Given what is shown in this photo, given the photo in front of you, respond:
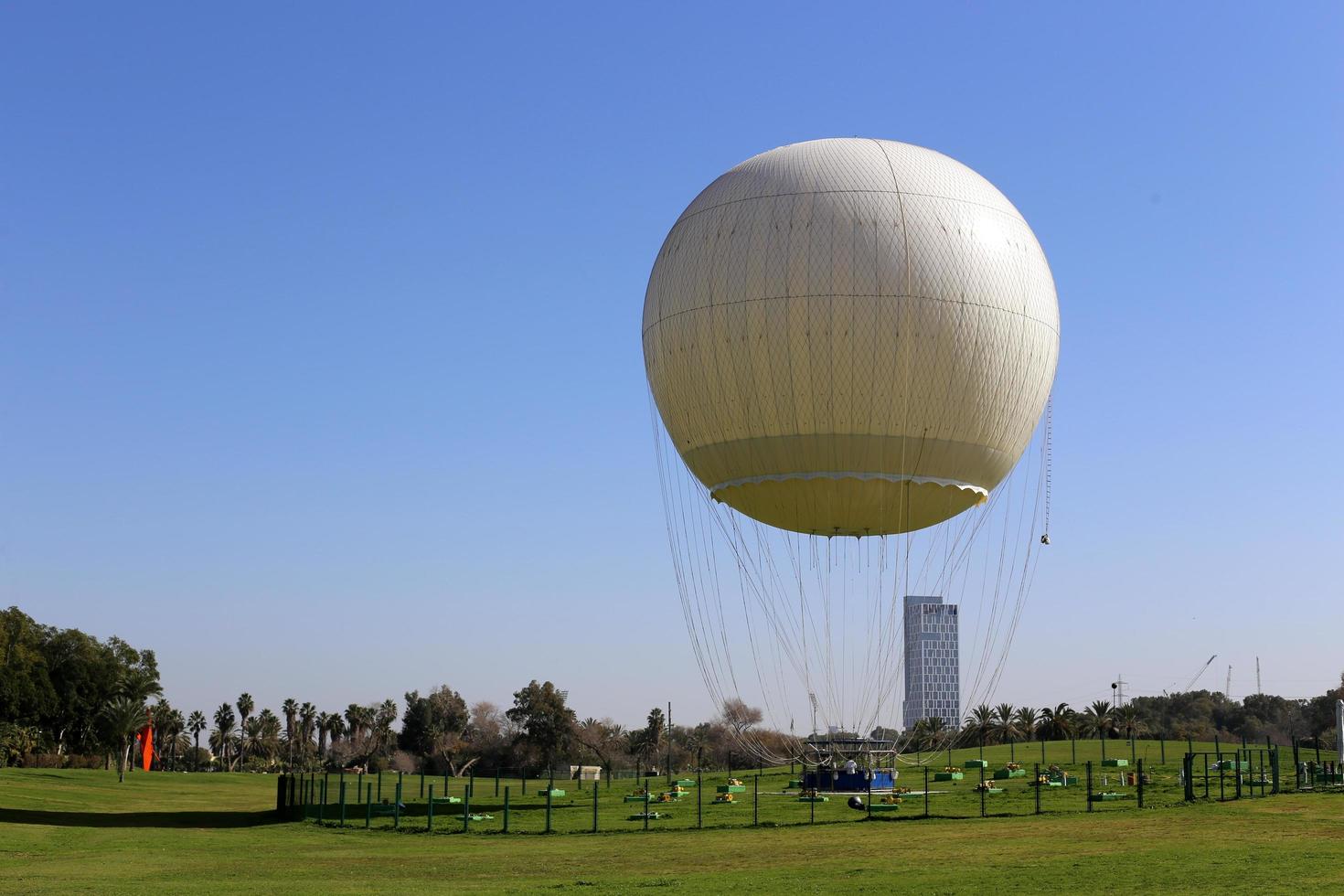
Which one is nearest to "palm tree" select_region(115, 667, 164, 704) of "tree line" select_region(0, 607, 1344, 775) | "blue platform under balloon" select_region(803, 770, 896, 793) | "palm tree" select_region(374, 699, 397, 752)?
"tree line" select_region(0, 607, 1344, 775)

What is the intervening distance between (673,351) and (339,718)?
13270cm

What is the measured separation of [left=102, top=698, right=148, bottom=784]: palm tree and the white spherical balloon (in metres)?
66.1

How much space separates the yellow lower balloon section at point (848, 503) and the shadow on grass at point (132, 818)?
20.7m

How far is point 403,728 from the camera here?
13062 centimetres

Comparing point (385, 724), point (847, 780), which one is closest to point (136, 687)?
point (385, 724)

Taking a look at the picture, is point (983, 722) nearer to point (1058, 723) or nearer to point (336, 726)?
point (1058, 723)

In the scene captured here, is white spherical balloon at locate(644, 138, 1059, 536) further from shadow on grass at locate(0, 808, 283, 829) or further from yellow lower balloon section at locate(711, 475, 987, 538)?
shadow on grass at locate(0, 808, 283, 829)

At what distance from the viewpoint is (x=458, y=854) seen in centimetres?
3316

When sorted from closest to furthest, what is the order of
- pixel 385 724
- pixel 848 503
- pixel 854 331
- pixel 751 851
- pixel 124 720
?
pixel 751 851, pixel 854 331, pixel 848 503, pixel 124 720, pixel 385 724

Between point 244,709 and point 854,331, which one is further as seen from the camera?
point 244,709

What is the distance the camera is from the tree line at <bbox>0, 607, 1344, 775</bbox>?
98875mm

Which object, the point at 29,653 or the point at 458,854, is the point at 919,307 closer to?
the point at 458,854

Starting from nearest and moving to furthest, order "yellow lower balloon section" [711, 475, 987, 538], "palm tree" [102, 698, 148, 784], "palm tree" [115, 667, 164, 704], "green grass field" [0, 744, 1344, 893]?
"green grass field" [0, 744, 1344, 893], "yellow lower balloon section" [711, 475, 987, 538], "palm tree" [102, 698, 148, 784], "palm tree" [115, 667, 164, 704]

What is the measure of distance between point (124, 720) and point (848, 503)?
7232 centimetres
